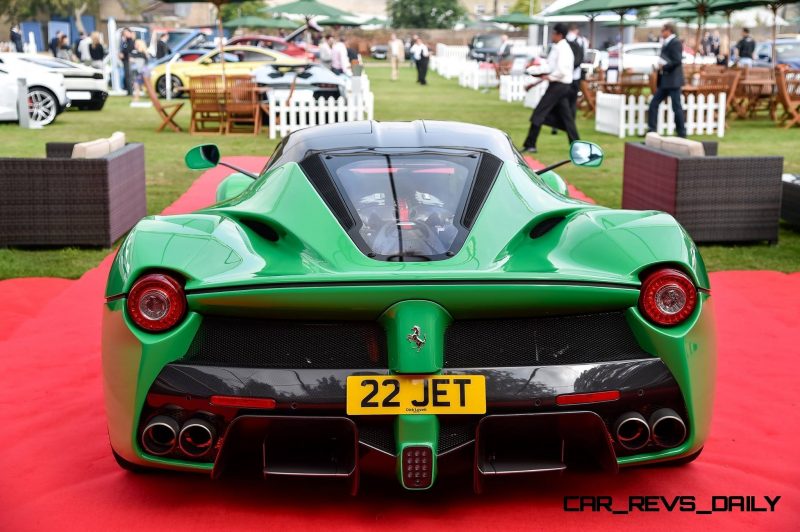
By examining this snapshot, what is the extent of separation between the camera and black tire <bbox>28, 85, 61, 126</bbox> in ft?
66.5

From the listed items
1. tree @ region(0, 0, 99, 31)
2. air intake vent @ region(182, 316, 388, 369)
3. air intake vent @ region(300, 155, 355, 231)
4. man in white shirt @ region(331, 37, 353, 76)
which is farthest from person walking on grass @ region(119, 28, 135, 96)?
tree @ region(0, 0, 99, 31)

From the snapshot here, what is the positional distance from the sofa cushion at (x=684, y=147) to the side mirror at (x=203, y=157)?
4.62 metres

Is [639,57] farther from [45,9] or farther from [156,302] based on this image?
[45,9]

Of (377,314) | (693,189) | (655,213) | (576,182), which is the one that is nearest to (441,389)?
(377,314)

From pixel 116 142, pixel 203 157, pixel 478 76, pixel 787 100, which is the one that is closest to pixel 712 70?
pixel 787 100

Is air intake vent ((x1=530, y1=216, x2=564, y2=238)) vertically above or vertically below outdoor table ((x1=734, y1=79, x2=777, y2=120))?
below

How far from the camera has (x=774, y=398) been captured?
476 cm

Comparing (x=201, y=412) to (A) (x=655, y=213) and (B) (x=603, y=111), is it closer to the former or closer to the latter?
(A) (x=655, y=213)

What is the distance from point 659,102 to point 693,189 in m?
9.61

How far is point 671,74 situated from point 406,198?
1395 centimetres

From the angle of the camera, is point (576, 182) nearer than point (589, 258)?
No

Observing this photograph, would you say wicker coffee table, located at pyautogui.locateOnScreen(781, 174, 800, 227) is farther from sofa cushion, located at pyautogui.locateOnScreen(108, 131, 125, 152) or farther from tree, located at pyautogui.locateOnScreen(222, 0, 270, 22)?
tree, located at pyautogui.locateOnScreen(222, 0, 270, 22)

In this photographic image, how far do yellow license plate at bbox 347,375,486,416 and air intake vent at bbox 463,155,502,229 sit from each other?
0.74 meters

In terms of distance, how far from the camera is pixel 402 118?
21125 millimetres
